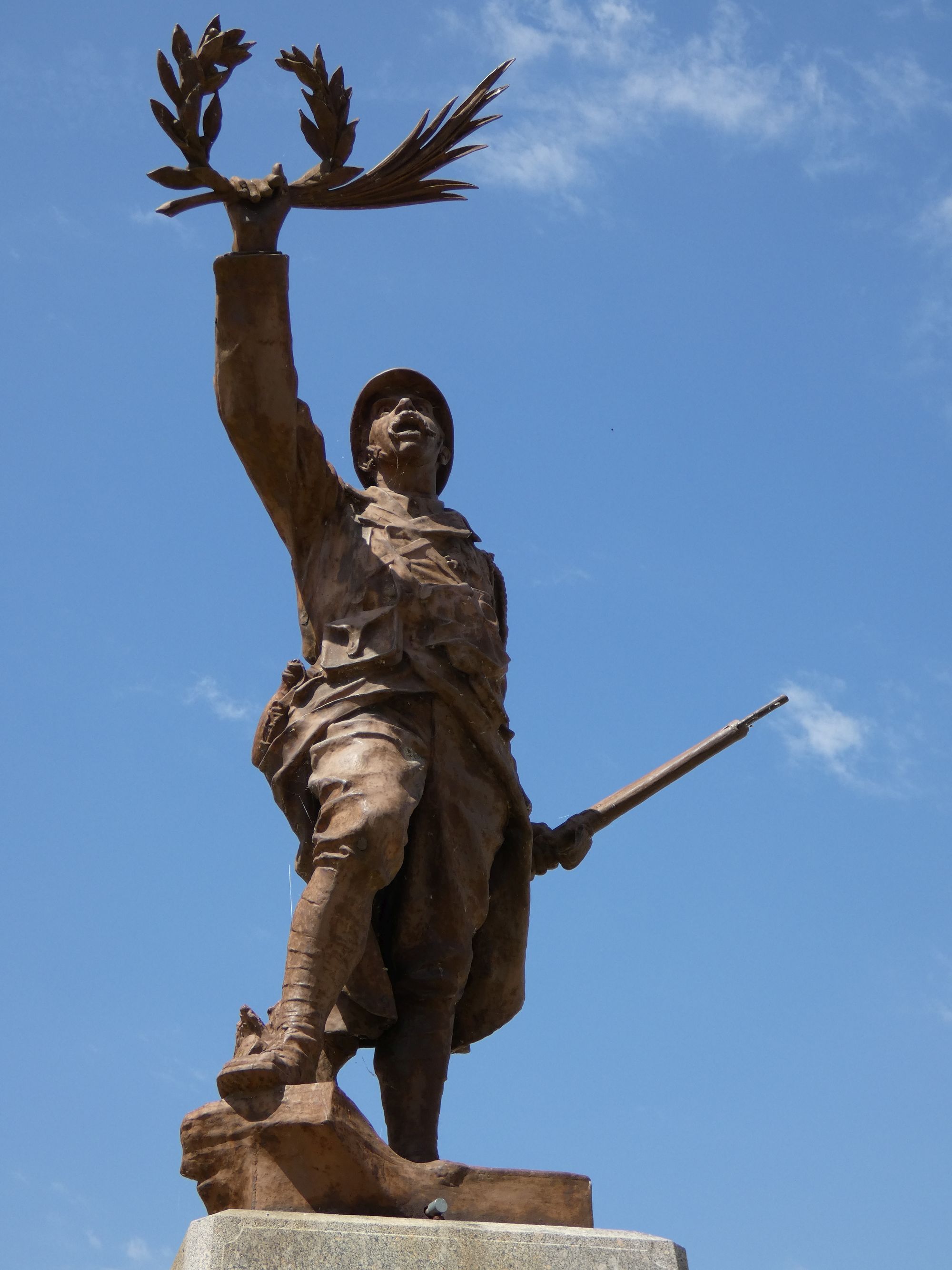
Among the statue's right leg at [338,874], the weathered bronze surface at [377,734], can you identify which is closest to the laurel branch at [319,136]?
the weathered bronze surface at [377,734]

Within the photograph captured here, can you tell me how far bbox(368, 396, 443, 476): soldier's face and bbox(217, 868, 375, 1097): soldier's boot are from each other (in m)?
2.23

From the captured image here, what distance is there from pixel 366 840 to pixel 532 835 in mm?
1461

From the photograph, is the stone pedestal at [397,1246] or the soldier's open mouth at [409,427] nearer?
the stone pedestal at [397,1246]

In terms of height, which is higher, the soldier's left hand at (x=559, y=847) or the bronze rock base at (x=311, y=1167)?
the soldier's left hand at (x=559, y=847)

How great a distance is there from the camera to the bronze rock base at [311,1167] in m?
6.32

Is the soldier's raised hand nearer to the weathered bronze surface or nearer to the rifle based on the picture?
the weathered bronze surface

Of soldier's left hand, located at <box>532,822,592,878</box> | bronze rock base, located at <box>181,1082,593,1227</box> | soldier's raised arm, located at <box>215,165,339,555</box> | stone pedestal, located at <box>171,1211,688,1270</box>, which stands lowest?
stone pedestal, located at <box>171,1211,688,1270</box>

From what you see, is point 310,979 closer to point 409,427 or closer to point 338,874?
point 338,874

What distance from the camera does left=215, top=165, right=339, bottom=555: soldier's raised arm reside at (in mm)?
7367

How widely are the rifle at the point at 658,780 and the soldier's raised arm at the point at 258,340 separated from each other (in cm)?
223

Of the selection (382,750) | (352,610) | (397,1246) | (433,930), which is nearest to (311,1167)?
(397,1246)

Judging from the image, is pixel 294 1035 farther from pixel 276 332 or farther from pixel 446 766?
pixel 276 332

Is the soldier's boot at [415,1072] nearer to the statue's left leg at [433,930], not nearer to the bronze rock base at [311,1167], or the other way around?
the statue's left leg at [433,930]

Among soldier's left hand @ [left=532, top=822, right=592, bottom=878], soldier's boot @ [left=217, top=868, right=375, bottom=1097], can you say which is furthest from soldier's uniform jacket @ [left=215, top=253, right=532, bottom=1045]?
soldier's boot @ [left=217, top=868, right=375, bottom=1097]
